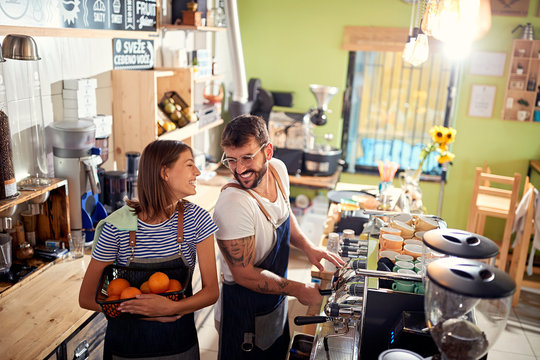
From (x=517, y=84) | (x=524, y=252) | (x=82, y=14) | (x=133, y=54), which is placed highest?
(x=82, y=14)

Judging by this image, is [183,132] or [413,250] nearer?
[413,250]

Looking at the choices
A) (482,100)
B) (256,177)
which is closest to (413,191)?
(482,100)

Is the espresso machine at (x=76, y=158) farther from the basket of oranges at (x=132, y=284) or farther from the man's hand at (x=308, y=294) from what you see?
the man's hand at (x=308, y=294)

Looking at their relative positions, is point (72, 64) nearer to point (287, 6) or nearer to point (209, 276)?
point (209, 276)

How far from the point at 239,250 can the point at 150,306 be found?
422 millimetres

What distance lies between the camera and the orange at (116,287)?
5.35ft

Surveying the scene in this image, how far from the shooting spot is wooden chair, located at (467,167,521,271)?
13.5 feet

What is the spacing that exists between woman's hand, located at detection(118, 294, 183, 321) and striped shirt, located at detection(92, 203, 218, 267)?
0.15 m

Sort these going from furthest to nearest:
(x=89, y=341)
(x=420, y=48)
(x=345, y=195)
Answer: (x=345, y=195) → (x=420, y=48) → (x=89, y=341)

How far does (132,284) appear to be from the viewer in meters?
1.70

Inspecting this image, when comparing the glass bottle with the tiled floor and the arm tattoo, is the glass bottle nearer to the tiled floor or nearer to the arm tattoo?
the tiled floor

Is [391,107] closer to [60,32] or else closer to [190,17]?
[190,17]

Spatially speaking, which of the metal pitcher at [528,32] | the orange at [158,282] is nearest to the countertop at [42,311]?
the orange at [158,282]

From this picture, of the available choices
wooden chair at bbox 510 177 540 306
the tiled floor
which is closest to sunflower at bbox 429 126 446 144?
wooden chair at bbox 510 177 540 306
